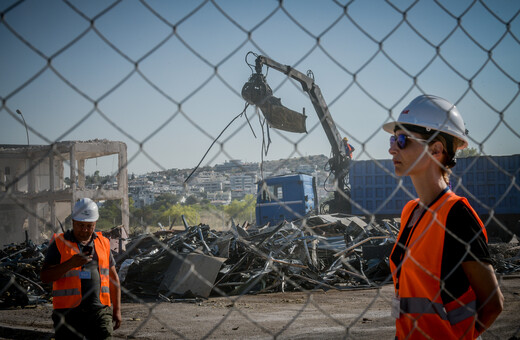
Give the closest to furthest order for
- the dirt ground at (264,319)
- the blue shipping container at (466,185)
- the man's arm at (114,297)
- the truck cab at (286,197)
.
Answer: the man's arm at (114,297)
the dirt ground at (264,319)
the truck cab at (286,197)
the blue shipping container at (466,185)

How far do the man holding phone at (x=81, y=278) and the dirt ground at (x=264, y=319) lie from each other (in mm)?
1068

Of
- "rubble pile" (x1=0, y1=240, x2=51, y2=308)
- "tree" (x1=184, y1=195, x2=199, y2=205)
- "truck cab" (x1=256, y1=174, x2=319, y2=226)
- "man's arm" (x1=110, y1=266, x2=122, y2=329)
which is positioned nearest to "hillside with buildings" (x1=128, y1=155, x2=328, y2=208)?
"tree" (x1=184, y1=195, x2=199, y2=205)

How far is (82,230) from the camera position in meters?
3.80

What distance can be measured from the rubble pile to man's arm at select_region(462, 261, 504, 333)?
730cm

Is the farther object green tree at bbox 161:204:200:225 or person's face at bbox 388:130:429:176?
green tree at bbox 161:204:200:225

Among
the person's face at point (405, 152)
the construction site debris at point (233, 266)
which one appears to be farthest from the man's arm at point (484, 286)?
Answer: the construction site debris at point (233, 266)

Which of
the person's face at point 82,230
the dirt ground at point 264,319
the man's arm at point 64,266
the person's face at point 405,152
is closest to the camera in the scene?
the person's face at point 405,152

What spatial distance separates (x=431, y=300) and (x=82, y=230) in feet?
9.80

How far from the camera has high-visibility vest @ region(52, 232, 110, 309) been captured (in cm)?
368

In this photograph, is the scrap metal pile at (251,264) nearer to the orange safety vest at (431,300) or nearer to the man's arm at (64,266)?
the man's arm at (64,266)

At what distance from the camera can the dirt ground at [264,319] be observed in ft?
18.0

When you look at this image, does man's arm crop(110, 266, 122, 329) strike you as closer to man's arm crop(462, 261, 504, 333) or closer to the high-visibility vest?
the high-visibility vest

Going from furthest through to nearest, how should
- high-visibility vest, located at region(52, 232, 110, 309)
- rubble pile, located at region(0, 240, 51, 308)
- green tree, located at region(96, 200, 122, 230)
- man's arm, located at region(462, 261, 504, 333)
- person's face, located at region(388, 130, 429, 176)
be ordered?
rubble pile, located at region(0, 240, 51, 308) → high-visibility vest, located at region(52, 232, 110, 309) → green tree, located at region(96, 200, 122, 230) → person's face, located at region(388, 130, 429, 176) → man's arm, located at region(462, 261, 504, 333)

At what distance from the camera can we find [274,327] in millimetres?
5898
